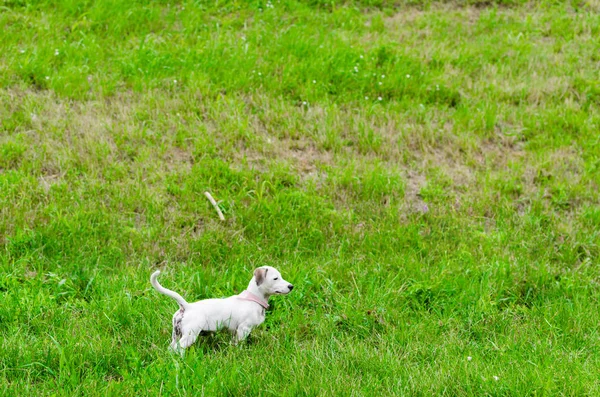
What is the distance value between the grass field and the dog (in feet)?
0.45

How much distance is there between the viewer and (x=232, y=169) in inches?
288

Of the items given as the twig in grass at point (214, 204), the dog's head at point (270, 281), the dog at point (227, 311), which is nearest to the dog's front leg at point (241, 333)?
the dog at point (227, 311)

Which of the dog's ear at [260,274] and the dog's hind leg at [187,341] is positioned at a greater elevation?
the dog's ear at [260,274]

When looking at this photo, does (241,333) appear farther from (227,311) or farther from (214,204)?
(214,204)

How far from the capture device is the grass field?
465cm

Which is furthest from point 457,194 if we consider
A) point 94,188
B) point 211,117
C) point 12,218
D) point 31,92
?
point 31,92

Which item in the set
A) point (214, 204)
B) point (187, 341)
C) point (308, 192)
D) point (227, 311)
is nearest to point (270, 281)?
point (227, 311)

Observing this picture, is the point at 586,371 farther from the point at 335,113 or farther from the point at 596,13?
the point at 596,13

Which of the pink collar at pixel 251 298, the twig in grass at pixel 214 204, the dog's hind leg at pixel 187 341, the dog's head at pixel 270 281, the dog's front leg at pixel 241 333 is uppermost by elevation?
the dog's head at pixel 270 281

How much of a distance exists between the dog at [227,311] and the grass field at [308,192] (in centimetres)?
14

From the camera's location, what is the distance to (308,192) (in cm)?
712

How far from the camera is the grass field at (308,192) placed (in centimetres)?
465

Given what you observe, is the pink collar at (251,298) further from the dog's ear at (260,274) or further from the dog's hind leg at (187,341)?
the dog's hind leg at (187,341)

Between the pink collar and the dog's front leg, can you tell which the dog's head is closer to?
the pink collar
